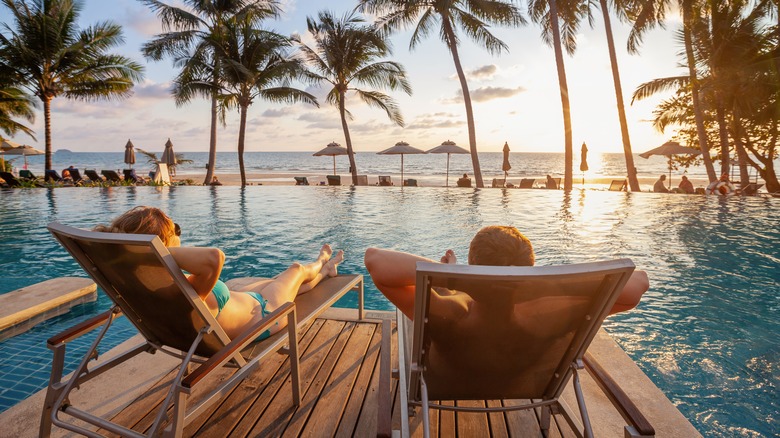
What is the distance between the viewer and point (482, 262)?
4.83ft

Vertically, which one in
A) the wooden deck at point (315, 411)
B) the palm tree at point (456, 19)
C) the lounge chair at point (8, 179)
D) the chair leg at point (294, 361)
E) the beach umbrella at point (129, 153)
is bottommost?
the wooden deck at point (315, 411)

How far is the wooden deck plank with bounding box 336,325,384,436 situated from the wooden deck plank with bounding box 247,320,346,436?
262 mm

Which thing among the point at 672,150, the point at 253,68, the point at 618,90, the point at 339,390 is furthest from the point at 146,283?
the point at 672,150

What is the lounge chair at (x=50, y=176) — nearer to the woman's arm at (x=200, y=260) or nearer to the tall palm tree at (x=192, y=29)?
the tall palm tree at (x=192, y=29)

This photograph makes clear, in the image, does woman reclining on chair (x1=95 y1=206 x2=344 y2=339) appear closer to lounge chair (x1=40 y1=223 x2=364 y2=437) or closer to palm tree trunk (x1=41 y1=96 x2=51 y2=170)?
lounge chair (x1=40 y1=223 x2=364 y2=437)

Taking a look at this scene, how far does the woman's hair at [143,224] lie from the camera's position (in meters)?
1.84

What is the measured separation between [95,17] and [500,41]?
18.0 meters

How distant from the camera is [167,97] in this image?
19.1 metres

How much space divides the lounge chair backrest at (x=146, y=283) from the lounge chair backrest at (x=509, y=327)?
0.98m

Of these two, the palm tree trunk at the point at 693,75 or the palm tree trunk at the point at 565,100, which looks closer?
the palm tree trunk at the point at 565,100

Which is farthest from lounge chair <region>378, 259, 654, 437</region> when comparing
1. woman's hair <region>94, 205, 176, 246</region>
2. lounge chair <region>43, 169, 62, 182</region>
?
lounge chair <region>43, 169, 62, 182</region>

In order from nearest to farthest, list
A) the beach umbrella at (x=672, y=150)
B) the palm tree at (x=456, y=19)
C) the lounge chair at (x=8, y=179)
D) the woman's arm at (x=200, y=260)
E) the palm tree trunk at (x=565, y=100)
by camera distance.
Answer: the woman's arm at (x=200, y=260) → the lounge chair at (x=8, y=179) → the palm tree trunk at (x=565, y=100) → the palm tree at (x=456, y=19) → the beach umbrella at (x=672, y=150)

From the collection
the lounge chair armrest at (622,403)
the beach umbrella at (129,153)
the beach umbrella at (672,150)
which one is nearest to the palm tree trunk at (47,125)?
the beach umbrella at (129,153)

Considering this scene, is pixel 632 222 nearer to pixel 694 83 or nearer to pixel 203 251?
pixel 203 251
